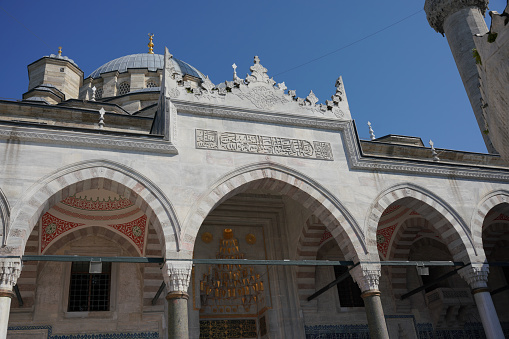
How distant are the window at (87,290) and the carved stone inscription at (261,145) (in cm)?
335

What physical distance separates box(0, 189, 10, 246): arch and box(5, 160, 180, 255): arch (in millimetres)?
118

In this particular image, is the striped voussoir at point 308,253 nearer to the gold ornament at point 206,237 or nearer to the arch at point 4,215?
the gold ornament at point 206,237

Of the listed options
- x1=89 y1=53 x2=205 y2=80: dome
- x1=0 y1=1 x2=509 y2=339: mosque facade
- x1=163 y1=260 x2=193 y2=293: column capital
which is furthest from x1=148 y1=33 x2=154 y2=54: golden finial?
x1=163 y1=260 x2=193 y2=293: column capital

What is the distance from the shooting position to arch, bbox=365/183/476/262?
27.1 feet

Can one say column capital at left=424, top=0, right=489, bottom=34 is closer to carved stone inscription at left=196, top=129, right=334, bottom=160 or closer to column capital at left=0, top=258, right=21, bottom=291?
carved stone inscription at left=196, top=129, right=334, bottom=160

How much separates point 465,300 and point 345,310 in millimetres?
2670

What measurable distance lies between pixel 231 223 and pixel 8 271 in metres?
5.09

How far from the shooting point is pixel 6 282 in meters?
5.68

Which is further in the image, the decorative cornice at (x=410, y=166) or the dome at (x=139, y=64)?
the dome at (x=139, y=64)

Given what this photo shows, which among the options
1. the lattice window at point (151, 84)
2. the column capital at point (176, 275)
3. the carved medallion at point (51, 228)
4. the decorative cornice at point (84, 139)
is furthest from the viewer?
the lattice window at point (151, 84)

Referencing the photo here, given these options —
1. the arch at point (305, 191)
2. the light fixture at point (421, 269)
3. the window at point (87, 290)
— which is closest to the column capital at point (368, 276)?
the arch at point (305, 191)

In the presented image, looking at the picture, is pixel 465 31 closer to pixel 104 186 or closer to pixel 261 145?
pixel 261 145

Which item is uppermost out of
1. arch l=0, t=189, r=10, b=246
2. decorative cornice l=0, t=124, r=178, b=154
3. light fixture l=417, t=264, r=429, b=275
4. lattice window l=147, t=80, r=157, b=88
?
lattice window l=147, t=80, r=157, b=88

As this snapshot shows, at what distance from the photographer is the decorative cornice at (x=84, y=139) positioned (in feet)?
21.7
